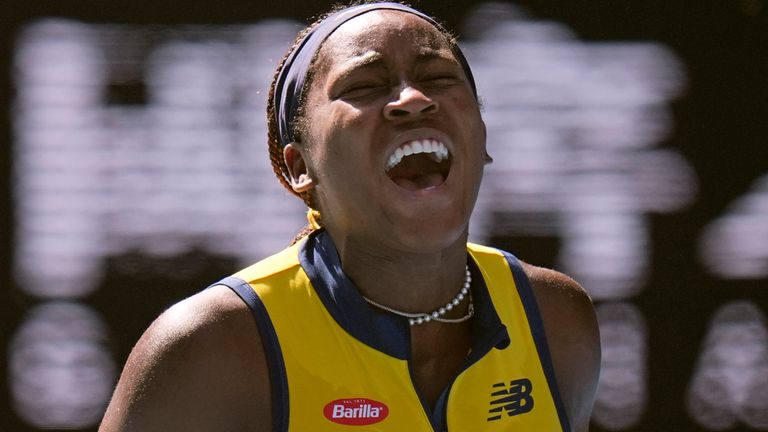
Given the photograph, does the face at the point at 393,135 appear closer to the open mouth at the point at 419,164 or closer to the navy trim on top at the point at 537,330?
the open mouth at the point at 419,164

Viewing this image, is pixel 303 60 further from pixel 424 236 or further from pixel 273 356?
pixel 273 356

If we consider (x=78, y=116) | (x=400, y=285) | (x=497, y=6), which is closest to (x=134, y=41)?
(x=78, y=116)

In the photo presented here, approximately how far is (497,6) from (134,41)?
1099mm

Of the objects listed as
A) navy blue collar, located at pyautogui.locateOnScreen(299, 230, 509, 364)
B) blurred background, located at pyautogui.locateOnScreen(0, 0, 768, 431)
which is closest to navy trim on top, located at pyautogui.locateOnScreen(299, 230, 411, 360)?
navy blue collar, located at pyautogui.locateOnScreen(299, 230, 509, 364)

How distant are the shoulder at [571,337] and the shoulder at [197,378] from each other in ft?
1.95

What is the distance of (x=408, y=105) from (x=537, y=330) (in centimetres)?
51

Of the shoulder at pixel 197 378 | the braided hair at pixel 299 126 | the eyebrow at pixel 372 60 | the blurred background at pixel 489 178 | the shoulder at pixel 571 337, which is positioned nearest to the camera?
the shoulder at pixel 197 378

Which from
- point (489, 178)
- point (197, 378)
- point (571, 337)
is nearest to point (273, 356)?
point (197, 378)

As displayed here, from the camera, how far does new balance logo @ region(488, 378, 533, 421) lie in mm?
2076

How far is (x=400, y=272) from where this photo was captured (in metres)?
2.09

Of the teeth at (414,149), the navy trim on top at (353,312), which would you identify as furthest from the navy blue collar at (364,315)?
the teeth at (414,149)

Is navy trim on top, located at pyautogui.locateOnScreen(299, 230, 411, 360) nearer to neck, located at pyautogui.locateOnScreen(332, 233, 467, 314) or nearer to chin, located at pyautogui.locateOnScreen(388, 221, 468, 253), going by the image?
neck, located at pyautogui.locateOnScreen(332, 233, 467, 314)

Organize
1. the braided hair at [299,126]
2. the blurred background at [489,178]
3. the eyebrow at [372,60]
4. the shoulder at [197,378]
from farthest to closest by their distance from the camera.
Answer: the blurred background at [489,178], the braided hair at [299,126], the eyebrow at [372,60], the shoulder at [197,378]

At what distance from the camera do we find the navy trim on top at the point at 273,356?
193cm
